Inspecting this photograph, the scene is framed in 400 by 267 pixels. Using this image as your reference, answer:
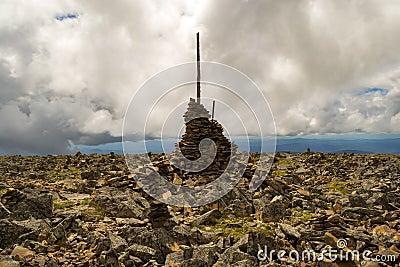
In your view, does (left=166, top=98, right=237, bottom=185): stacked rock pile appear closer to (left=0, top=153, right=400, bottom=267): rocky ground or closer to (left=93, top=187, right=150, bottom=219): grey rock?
(left=0, top=153, right=400, bottom=267): rocky ground

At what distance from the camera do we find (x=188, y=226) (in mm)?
14641

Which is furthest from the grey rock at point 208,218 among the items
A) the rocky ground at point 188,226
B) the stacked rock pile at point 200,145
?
the stacked rock pile at point 200,145

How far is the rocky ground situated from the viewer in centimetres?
1062

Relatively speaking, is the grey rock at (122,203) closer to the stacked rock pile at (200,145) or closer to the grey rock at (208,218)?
the grey rock at (208,218)

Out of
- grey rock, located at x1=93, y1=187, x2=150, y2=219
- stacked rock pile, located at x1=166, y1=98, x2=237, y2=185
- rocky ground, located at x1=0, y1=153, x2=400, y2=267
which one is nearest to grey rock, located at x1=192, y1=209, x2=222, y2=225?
rocky ground, located at x1=0, y1=153, x2=400, y2=267

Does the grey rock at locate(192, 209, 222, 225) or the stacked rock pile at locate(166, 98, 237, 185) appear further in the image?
the stacked rock pile at locate(166, 98, 237, 185)

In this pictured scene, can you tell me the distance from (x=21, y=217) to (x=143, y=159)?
18.0 meters

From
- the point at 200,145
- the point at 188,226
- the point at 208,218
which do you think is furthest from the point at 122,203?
the point at 200,145

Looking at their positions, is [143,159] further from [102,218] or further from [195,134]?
[102,218]

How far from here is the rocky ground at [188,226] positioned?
10.6 meters

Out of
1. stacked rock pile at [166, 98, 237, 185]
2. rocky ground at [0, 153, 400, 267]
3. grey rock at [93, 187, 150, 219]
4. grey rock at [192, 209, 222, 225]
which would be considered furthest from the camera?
stacked rock pile at [166, 98, 237, 185]

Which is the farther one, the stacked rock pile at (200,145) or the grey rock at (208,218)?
the stacked rock pile at (200,145)

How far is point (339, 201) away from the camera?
1841cm

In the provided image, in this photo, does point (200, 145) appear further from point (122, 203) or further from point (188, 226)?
point (188, 226)
